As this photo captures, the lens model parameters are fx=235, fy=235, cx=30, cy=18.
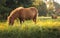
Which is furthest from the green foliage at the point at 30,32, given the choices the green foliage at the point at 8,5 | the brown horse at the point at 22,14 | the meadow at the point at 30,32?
the green foliage at the point at 8,5

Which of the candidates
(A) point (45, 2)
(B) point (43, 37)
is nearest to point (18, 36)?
(B) point (43, 37)

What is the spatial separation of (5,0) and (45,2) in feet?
42.7

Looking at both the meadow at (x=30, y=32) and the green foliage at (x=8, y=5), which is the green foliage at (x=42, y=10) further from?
the meadow at (x=30, y=32)

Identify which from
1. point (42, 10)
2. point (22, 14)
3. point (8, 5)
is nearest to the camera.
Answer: point (22, 14)

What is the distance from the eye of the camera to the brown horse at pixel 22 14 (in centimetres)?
993

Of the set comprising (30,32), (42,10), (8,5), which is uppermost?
(8,5)

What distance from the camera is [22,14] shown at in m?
10.6

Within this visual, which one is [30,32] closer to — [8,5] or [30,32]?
[30,32]

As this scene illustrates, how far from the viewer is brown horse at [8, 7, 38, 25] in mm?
9925

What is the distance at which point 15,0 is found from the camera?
14.2m

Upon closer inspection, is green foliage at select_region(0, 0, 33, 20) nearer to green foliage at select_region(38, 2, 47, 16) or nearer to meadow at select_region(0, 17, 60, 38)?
meadow at select_region(0, 17, 60, 38)

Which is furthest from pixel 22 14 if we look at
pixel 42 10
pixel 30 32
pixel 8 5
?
pixel 42 10

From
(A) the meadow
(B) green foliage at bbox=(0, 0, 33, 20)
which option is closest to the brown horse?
(A) the meadow

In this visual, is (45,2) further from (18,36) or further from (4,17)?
(18,36)
